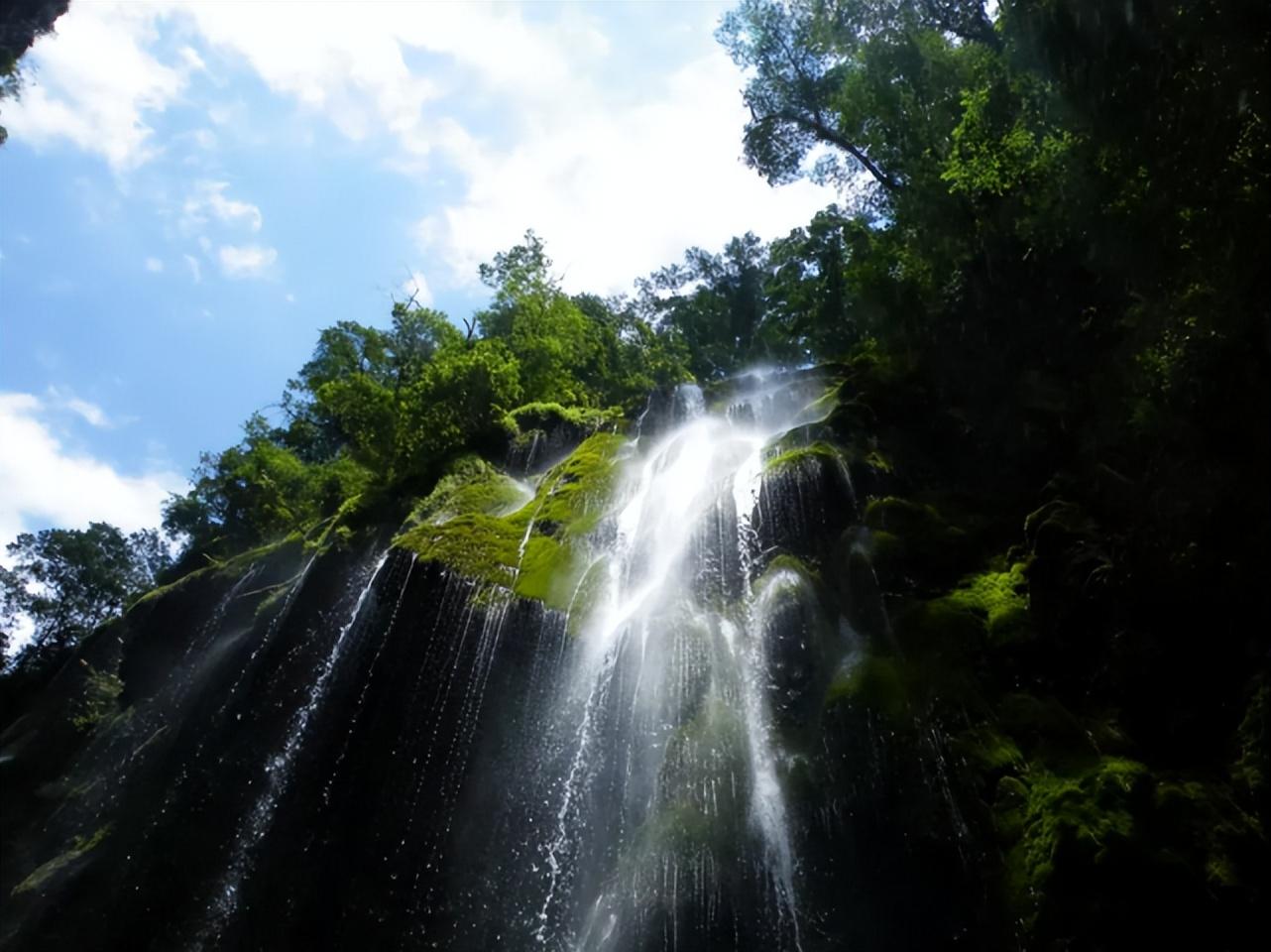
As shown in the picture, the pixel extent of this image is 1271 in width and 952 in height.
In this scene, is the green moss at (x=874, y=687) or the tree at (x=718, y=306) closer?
the green moss at (x=874, y=687)

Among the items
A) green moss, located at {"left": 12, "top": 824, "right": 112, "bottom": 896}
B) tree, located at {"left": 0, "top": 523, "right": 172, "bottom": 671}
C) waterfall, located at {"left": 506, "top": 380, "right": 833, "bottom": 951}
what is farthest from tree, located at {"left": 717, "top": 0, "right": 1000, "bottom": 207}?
tree, located at {"left": 0, "top": 523, "right": 172, "bottom": 671}

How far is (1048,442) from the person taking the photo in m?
13.1

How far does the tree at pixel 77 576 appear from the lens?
39.6m

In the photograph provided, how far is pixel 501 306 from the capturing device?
88.1ft

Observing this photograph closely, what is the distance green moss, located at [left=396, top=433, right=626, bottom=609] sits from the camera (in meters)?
12.2

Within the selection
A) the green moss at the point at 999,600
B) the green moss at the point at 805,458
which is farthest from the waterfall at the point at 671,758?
→ the green moss at the point at 999,600

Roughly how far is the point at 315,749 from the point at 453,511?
4.87m

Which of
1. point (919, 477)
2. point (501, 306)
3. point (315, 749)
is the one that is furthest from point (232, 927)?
point (501, 306)

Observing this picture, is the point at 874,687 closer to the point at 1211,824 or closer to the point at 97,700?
the point at 1211,824

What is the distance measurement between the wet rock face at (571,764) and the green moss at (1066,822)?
1.80 feet

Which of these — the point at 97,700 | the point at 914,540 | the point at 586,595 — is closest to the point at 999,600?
the point at 914,540

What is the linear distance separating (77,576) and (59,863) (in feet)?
100

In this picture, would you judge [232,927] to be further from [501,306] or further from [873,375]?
[501,306]

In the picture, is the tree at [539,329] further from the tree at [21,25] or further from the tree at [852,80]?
the tree at [21,25]
